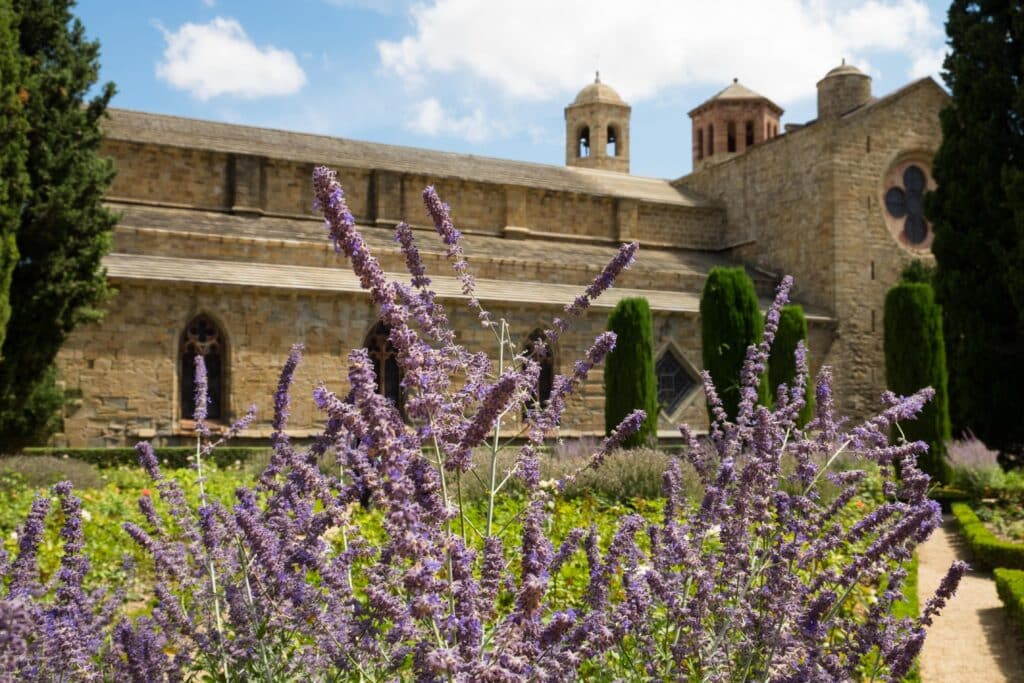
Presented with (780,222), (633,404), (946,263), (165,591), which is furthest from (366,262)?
(780,222)

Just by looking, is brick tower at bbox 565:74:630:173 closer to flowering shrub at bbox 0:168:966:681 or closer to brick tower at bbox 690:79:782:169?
brick tower at bbox 690:79:782:169

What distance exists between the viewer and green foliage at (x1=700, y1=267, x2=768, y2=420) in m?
17.8

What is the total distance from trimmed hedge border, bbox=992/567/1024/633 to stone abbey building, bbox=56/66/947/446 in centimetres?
1228

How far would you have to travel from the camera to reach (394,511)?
6.75 ft

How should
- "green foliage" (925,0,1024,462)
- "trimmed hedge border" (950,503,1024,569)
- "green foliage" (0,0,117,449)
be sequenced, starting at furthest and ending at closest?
1. "green foliage" (925,0,1024,462)
2. "green foliage" (0,0,117,449)
3. "trimmed hedge border" (950,503,1024,569)

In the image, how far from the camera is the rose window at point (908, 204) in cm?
2536

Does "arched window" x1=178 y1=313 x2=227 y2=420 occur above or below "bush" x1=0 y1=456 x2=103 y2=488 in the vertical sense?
above

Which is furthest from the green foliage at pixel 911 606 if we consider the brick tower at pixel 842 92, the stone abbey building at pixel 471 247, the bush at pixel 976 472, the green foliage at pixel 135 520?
the brick tower at pixel 842 92

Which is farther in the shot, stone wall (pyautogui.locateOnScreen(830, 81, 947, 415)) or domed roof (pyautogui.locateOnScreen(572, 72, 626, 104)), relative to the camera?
domed roof (pyautogui.locateOnScreen(572, 72, 626, 104))

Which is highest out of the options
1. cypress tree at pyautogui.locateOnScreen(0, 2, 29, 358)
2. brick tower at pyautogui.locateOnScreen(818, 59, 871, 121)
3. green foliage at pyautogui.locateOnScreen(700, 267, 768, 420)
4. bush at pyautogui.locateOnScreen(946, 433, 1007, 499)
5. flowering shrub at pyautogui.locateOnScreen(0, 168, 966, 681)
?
brick tower at pyautogui.locateOnScreen(818, 59, 871, 121)

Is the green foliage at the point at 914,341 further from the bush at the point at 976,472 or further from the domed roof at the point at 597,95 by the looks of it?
the domed roof at the point at 597,95

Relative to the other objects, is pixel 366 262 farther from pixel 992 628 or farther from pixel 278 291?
pixel 278 291

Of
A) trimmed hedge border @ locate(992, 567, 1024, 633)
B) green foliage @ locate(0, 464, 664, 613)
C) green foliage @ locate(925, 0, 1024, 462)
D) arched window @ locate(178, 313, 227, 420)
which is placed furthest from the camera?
arched window @ locate(178, 313, 227, 420)

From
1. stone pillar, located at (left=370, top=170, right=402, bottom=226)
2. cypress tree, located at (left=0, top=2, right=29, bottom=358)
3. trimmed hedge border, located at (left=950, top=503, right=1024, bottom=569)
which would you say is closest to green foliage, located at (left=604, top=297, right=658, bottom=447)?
trimmed hedge border, located at (left=950, top=503, right=1024, bottom=569)
